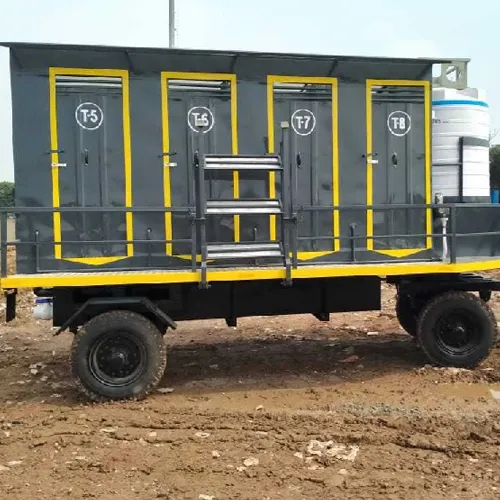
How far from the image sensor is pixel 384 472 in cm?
434

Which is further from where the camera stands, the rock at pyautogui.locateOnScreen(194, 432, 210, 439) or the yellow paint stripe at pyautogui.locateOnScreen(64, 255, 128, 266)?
the yellow paint stripe at pyautogui.locateOnScreen(64, 255, 128, 266)

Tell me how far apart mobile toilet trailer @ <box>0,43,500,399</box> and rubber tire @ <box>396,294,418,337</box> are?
63 centimetres

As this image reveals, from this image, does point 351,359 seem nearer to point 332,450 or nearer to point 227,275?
point 227,275

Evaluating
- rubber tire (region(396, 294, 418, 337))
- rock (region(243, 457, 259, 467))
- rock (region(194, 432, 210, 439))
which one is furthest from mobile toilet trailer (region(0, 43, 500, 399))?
rock (region(243, 457, 259, 467))

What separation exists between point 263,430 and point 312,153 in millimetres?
3238

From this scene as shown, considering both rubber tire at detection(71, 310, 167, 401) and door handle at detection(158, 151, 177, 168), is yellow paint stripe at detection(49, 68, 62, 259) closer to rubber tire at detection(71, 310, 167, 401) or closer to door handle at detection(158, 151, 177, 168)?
rubber tire at detection(71, 310, 167, 401)

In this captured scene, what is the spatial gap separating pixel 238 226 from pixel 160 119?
4.69ft

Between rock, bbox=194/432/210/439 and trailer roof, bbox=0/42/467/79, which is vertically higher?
trailer roof, bbox=0/42/467/79

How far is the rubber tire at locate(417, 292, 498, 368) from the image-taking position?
6898 millimetres

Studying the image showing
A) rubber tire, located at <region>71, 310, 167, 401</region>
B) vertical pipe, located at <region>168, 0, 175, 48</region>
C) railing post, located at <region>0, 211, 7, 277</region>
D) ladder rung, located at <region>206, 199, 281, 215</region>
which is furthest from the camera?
vertical pipe, located at <region>168, 0, 175, 48</region>

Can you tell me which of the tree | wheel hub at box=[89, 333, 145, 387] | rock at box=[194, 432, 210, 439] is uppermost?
the tree

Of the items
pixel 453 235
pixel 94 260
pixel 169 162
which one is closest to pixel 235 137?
pixel 169 162

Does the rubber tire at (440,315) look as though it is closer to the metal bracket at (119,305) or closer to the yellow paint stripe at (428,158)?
the yellow paint stripe at (428,158)

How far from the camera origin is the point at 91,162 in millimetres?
6512
